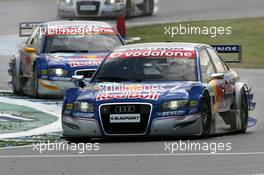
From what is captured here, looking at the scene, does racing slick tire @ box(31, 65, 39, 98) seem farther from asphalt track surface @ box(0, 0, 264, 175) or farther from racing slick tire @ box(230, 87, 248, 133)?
racing slick tire @ box(230, 87, 248, 133)

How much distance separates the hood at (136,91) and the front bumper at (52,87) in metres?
5.88

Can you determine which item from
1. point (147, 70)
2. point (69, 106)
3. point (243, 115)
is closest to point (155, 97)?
point (69, 106)

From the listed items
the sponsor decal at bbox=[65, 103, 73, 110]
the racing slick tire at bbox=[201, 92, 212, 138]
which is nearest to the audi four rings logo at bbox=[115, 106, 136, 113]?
the sponsor decal at bbox=[65, 103, 73, 110]

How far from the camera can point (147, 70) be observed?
51.8 feet

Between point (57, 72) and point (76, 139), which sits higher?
point (76, 139)

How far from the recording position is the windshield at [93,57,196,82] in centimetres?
1563

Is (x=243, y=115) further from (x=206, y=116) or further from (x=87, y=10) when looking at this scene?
(x=87, y=10)

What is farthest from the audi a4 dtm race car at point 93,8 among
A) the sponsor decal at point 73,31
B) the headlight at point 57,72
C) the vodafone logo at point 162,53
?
the vodafone logo at point 162,53

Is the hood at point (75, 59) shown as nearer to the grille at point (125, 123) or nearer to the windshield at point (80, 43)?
the windshield at point (80, 43)

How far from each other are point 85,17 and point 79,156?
88.2 ft

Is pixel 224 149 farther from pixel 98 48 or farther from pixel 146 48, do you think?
pixel 98 48

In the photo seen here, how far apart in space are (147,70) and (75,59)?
17.8ft

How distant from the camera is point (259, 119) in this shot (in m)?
18.7

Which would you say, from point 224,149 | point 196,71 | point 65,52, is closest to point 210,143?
point 224,149
